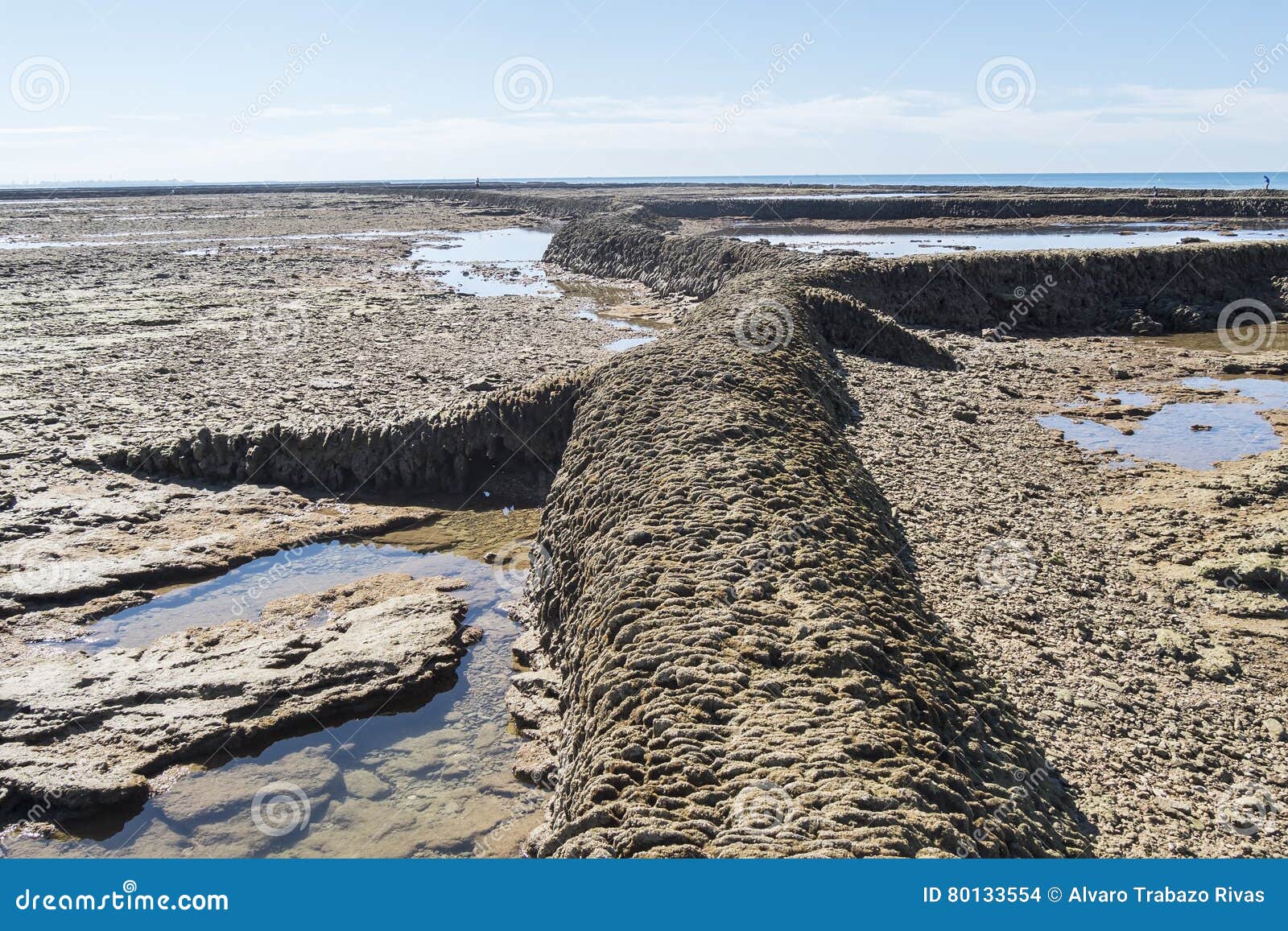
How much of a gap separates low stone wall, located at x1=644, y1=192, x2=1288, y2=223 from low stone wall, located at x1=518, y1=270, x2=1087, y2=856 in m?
46.3

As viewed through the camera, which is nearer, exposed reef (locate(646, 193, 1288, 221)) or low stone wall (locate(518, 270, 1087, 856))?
low stone wall (locate(518, 270, 1087, 856))

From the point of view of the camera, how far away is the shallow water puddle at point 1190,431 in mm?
11812

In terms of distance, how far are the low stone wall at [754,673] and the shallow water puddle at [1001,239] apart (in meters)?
24.4

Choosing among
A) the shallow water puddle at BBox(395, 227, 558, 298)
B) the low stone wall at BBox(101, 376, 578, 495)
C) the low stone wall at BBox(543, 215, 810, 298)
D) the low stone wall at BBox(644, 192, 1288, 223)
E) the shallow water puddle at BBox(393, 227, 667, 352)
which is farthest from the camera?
the low stone wall at BBox(644, 192, 1288, 223)

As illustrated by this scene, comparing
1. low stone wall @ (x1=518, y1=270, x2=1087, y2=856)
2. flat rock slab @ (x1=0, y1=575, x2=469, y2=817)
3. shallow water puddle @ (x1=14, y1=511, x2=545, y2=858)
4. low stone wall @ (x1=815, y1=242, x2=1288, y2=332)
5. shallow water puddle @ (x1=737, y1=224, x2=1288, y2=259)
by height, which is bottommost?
shallow water puddle @ (x1=14, y1=511, x2=545, y2=858)


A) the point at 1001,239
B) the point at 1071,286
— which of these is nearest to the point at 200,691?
the point at 1071,286

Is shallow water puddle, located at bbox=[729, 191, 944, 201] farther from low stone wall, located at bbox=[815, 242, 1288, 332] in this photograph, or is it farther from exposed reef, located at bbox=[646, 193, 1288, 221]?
low stone wall, located at bbox=[815, 242, 1288, 332]

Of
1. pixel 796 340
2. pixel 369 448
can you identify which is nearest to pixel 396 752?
pixel 369 448

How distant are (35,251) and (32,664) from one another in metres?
36.9

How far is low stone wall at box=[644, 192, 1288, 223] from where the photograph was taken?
47688mm

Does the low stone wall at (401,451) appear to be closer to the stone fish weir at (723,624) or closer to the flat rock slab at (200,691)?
the stone fish weir at (723,624)

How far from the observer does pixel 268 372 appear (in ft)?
49.3

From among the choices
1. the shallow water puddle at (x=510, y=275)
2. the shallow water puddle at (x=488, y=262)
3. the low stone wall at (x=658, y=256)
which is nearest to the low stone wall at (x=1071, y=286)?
the low stone wall at (x=658, y=256)

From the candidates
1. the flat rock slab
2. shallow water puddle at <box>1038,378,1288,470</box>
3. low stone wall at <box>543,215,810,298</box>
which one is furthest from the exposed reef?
the flat rock slab
